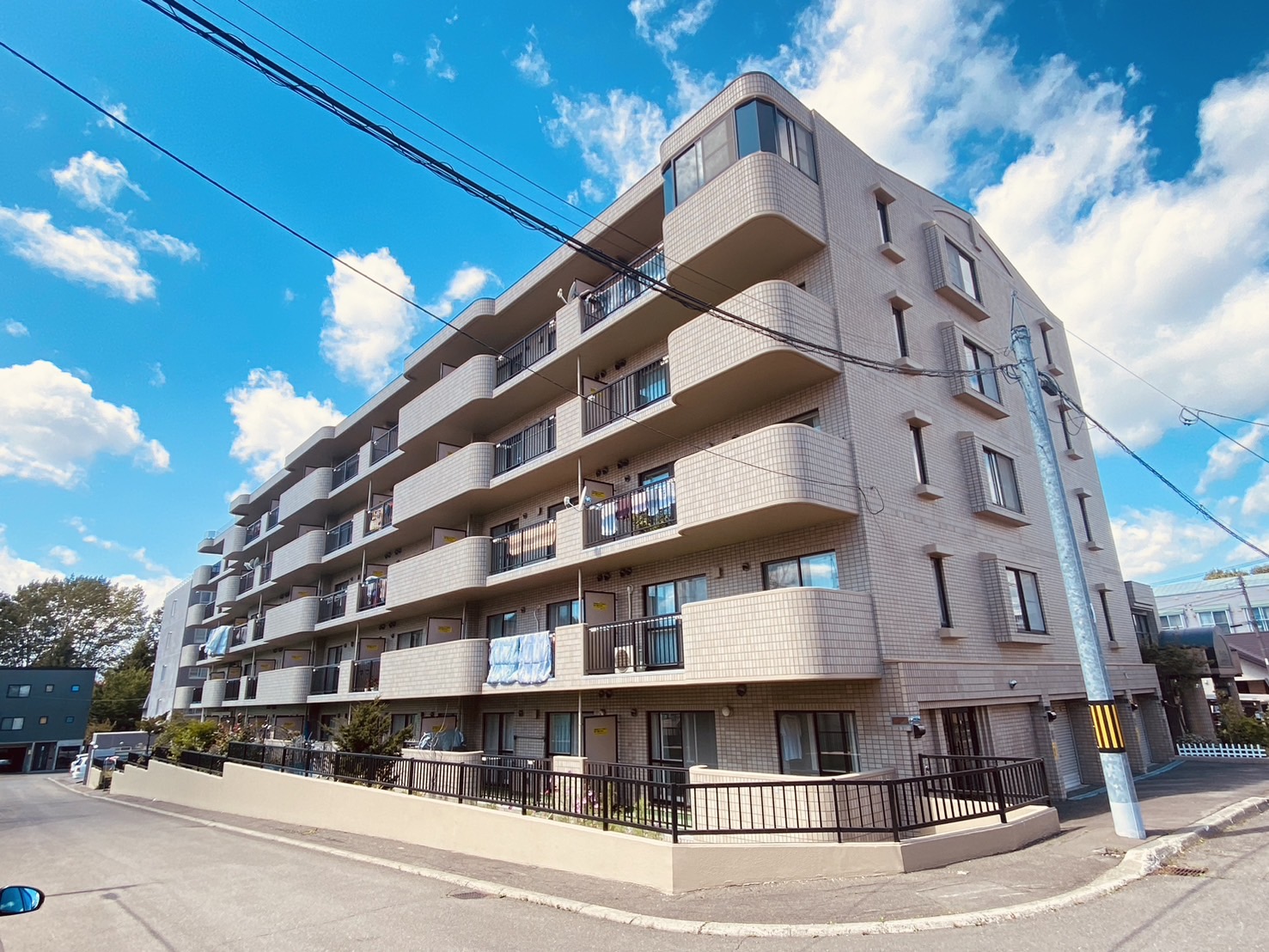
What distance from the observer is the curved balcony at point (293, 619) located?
27047 mm

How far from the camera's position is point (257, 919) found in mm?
7637

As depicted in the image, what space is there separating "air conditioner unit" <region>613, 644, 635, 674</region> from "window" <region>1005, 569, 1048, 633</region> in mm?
8573

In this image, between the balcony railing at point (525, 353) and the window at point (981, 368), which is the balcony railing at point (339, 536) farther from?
the window at point (981, 368)

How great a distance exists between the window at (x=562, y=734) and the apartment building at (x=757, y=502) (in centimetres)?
11

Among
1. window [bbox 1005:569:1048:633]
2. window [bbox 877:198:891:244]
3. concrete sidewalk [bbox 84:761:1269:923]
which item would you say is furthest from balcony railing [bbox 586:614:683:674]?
window [bbox 877:198:891:244]

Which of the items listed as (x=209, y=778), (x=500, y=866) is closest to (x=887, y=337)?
(x=500, y=866)

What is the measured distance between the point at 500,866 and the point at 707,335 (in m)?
9.72

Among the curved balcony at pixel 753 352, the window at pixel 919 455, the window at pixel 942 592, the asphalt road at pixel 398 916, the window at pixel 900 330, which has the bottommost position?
the asphalt road at pixel 398 916

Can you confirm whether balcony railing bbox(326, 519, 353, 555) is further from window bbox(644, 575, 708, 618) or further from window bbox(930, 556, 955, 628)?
window bbox(930, 556, 955, 628)

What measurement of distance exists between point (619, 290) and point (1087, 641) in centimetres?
1191

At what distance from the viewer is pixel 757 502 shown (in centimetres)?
1142

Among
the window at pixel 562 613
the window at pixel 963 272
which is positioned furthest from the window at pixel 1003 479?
the window at pixel 562 613

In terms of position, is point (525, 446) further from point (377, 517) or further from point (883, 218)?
point (883, 218)

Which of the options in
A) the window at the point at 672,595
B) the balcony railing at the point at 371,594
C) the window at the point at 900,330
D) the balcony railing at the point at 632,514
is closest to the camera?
the balcony railing at the point at 632,514
